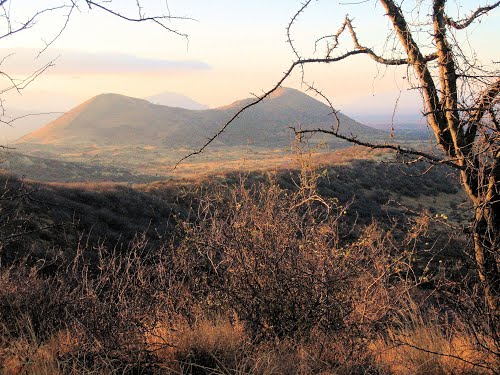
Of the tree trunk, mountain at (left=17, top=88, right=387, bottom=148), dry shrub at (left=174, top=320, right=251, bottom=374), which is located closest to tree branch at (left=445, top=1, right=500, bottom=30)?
the tree trunk

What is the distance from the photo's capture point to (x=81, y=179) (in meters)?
36.9

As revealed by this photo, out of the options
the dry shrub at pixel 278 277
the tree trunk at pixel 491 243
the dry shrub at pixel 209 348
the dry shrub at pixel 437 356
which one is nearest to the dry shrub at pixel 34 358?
the dry shrub at pixel 209 348

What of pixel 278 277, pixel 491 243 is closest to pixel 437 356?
pixel 491 243

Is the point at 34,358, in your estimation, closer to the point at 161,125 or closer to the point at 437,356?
the point at 437,356

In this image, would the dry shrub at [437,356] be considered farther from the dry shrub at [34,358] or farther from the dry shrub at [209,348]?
the dry shrub at [34,358]

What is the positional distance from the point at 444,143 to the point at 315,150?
4.43 feet

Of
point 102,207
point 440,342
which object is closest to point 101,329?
point 440,342

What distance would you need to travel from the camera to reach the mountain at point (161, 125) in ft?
301

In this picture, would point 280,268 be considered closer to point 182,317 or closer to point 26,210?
point 182,317

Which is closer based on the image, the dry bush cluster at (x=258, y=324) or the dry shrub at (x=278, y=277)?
the dry bush cluster at (x=258, y=324)

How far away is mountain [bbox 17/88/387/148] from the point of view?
91.8m

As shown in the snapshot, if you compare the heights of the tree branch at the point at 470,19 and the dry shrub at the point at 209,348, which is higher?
the tree branch at the point at 470,19

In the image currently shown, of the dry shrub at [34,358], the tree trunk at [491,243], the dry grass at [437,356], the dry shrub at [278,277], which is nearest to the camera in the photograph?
the dry shrub at [34,358]

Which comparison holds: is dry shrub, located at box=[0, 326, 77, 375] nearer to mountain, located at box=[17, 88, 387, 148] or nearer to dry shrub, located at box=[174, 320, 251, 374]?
dry shrub, located at box=[174, 320, 251, 374]
